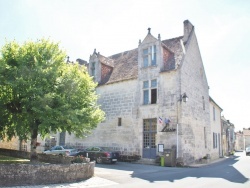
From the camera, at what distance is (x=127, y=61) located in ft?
89.6

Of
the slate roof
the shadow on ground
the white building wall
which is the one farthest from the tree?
the slate roof

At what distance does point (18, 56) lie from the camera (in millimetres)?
13188

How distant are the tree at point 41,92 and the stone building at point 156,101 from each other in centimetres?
815

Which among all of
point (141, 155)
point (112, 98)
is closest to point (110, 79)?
point (112, 98)

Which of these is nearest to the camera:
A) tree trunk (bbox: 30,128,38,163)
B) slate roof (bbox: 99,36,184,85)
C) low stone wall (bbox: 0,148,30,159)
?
tree trunk (bbox: 30,128,38,163)

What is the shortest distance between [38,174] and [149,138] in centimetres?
1304

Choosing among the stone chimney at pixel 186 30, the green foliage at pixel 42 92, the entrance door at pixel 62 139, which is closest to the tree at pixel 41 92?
the green foliage at pixel 42 92

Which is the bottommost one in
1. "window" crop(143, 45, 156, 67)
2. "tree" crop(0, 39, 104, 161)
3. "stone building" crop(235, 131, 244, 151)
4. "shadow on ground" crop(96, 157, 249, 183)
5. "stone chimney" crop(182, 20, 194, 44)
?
"stone building" crop(235, 131, 244, 151)

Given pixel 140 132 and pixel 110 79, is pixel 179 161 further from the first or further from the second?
pixel 110 79

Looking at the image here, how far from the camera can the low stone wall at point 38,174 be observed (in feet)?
32.0

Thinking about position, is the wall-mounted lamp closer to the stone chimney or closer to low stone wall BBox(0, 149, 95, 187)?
the stone chimney

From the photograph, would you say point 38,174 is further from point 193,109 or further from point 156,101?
point 193,109

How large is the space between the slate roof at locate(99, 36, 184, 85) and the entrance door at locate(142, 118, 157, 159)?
465 cm

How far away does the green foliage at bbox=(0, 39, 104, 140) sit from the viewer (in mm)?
12281
